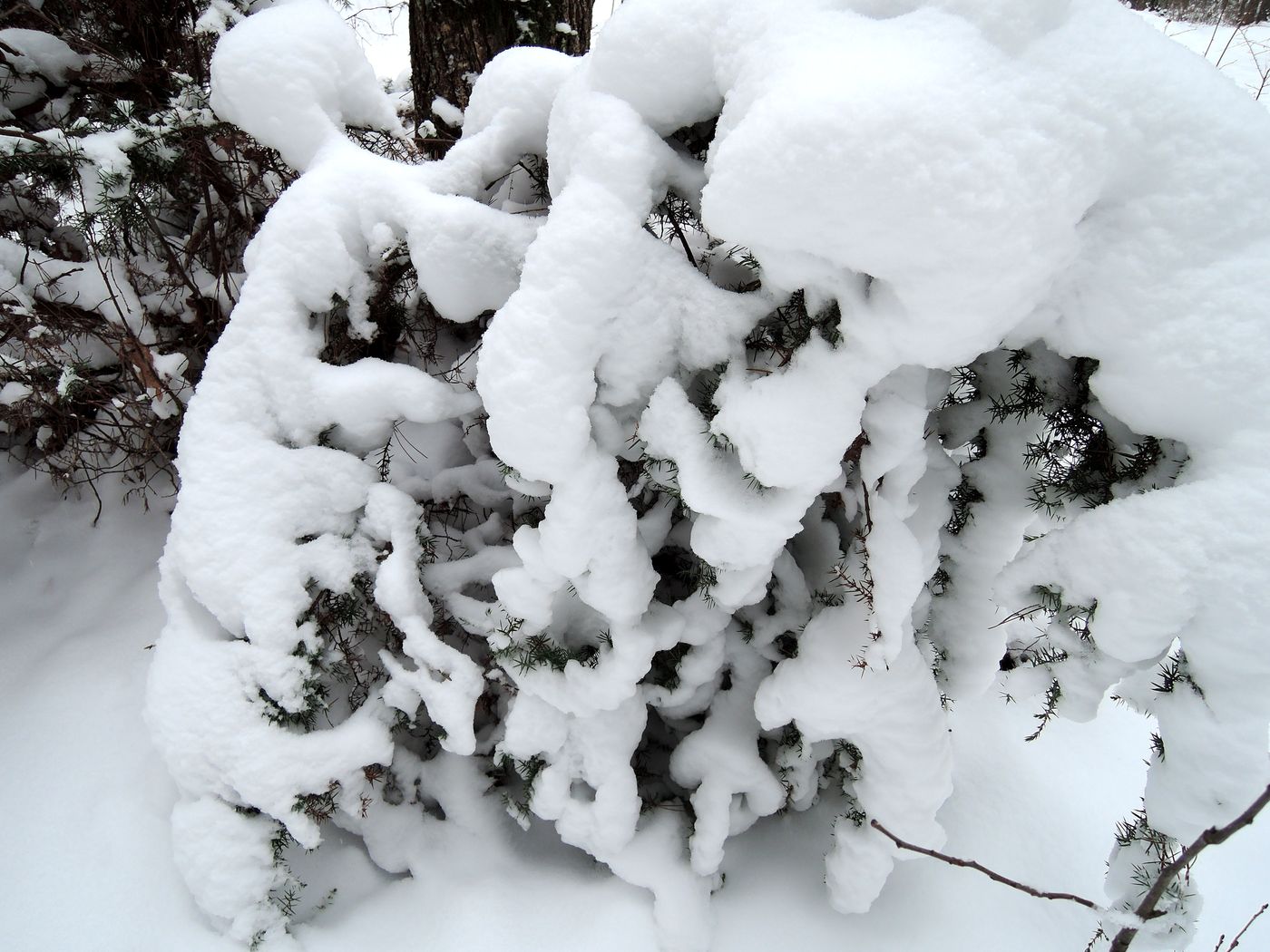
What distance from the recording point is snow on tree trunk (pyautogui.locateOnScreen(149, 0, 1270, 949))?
1237 mm

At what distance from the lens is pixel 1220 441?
4.30ft

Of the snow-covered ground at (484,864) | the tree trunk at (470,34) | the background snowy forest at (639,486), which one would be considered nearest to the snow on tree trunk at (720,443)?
the background snowy forest at (639,486)

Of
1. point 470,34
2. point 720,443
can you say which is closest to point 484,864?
point 720,443

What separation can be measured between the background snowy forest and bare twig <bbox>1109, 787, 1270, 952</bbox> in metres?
0.05

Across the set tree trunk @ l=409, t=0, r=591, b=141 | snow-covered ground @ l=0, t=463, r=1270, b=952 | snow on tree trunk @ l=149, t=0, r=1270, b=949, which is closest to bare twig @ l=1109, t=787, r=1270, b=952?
snow on tree trunk @ l=149, t=0, r=1270, b=949

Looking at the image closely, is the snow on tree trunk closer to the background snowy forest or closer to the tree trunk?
the background snowy forest

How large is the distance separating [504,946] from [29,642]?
2147 mm

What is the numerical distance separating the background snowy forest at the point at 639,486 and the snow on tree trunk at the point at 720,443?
12mm

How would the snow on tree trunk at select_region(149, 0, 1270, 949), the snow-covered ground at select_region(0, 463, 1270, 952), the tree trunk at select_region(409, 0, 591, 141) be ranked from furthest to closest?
the tree trunk at select_region(409, 0, 591, 141) → the snow-covered ground at select_region(0, 463, 1270, 952) → the snow on tree trunk at select_region(149, 0, 1270, 949)

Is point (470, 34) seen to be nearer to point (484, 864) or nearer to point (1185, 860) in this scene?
point (484, 864)

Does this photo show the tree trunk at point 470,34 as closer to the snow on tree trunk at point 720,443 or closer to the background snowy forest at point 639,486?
the background snowy forest at point 639,486

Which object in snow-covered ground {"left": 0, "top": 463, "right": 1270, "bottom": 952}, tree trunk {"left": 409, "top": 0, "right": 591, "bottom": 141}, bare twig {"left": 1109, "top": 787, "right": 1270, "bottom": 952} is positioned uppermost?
tree trunk {"left": 409, "top": 0, "right": 591, "bottom": 141}

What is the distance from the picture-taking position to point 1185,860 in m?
1.37

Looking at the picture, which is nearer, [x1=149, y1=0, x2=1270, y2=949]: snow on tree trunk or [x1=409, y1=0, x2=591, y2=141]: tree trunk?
[x1=149, y1=0, x2=1270, y2=949]: snow on tree trunk
